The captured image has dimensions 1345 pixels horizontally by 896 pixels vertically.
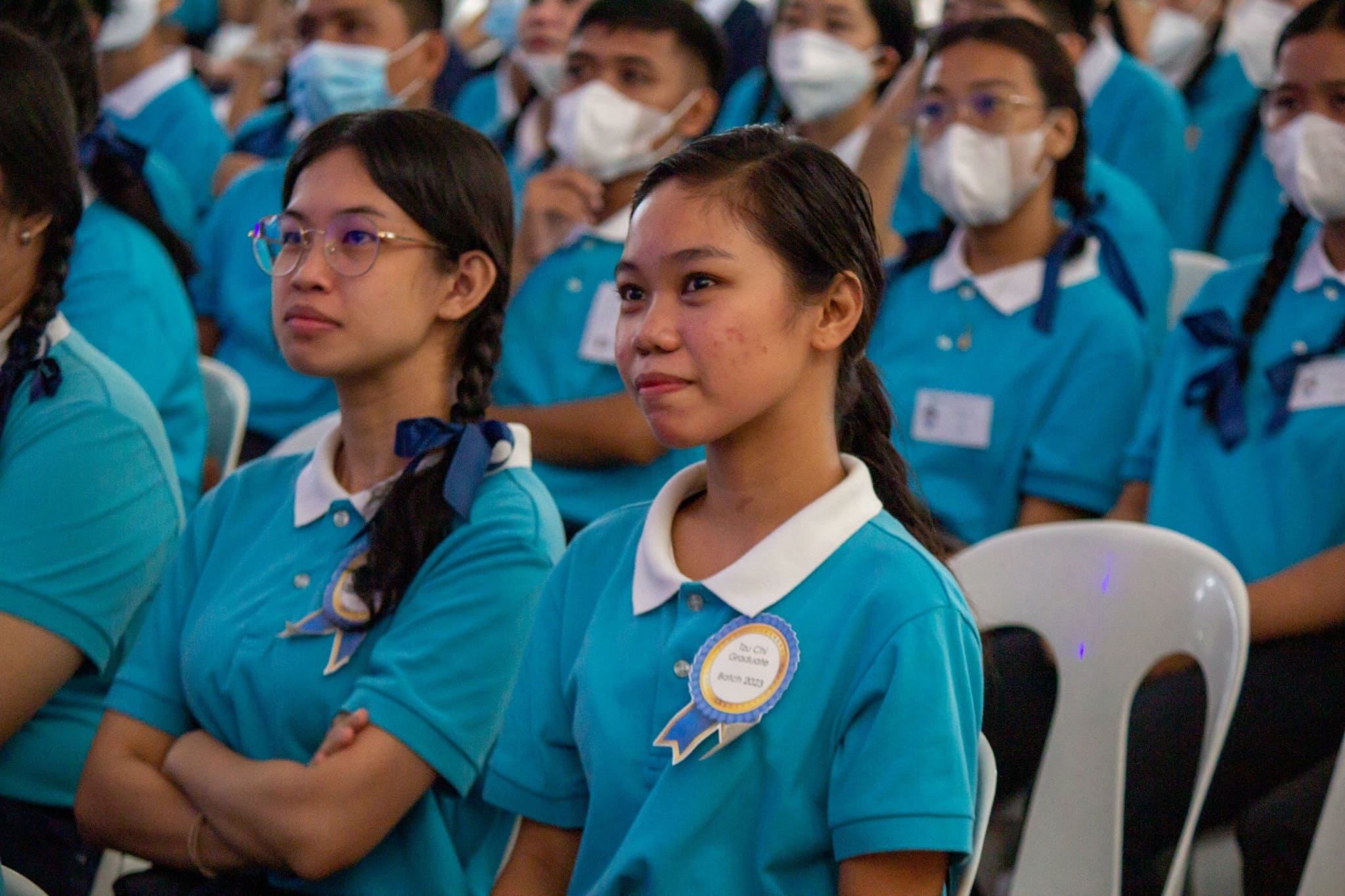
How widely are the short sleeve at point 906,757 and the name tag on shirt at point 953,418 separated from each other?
1590mm

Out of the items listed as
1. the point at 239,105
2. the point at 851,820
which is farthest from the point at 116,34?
the point at 851,820

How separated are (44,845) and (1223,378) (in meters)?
2.04

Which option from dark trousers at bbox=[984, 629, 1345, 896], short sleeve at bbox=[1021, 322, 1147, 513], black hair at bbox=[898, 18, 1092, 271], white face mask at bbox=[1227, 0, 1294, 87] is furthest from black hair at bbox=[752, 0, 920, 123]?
dark trousers at bbox=[984, 629, 1345, 896]

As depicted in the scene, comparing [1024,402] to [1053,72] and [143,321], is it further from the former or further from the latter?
[143,321]

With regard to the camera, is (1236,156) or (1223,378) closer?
(1223,378)

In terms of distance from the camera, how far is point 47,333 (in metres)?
2.00

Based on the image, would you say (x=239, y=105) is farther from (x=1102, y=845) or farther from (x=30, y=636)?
(x=1102, y=845)

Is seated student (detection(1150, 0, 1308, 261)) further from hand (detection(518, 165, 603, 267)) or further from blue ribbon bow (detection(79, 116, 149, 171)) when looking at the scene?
blue ribbon bow (detection(79, 116, 149, 171))

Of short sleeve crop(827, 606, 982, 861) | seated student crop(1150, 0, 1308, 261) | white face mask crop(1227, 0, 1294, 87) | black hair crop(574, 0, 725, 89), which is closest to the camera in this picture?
short sleeve crop(827, 606, 982, 861)

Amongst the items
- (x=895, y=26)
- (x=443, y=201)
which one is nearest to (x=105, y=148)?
(x=443, y=201)

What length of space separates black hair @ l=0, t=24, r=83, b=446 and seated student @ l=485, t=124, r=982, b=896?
2.94 ft

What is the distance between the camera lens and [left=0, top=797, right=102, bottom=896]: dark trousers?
1.89 meters

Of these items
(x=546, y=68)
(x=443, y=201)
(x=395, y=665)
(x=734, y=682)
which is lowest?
(x=546, y=68)

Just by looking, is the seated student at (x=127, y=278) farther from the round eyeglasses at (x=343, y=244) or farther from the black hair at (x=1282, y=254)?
the black hair at (x=1282, y=254)
